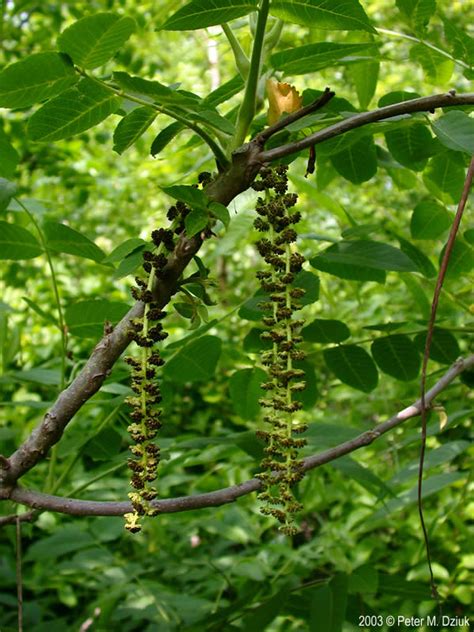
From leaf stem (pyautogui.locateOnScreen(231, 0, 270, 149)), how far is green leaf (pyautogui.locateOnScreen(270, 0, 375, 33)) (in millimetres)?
20

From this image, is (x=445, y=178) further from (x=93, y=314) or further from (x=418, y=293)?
(x=93, y=314)

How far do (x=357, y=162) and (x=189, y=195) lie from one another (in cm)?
49

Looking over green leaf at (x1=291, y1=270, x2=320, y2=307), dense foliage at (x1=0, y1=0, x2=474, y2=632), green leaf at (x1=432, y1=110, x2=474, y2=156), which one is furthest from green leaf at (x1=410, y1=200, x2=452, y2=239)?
green leaf at (x1=432, y1=110, x2=474, y2=156)

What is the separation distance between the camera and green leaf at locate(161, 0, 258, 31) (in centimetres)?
75

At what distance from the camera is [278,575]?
1.68 metres

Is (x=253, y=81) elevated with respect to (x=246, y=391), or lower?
elevated

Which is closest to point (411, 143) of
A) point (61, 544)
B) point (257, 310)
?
point (257, 310)

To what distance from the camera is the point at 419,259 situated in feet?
4.28

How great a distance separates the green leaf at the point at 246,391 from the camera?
4.23 ft

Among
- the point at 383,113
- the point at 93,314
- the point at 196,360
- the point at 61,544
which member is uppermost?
the point at 383,113

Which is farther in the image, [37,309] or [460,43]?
[37,309]

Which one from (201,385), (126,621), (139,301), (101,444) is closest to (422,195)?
(201,385)

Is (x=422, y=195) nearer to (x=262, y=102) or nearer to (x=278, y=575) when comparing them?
(x=278, y=575)

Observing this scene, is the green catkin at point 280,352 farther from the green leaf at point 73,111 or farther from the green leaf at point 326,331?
the green leaf at point 326,331
